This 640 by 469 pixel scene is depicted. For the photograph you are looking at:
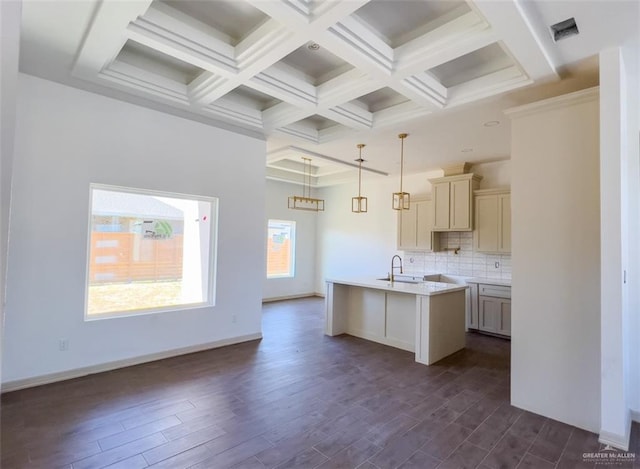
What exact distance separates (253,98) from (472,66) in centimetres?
257

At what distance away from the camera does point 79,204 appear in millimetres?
3508

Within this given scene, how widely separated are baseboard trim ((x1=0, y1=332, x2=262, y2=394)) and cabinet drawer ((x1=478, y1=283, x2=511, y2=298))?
12.4ft

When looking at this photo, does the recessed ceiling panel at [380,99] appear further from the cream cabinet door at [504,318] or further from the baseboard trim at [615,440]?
the baseboard trim at [615,440]

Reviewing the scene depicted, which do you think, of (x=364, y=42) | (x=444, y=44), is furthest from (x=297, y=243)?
(x=444, y=44)

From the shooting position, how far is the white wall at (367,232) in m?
6.96

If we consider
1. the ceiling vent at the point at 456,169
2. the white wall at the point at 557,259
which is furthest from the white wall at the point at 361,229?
the white wall at the point at 557,259

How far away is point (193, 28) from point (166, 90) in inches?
43.7

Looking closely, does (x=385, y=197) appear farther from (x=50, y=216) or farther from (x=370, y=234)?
(x=50, y=216)

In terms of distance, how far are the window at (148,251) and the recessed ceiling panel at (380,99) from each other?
7.81ft

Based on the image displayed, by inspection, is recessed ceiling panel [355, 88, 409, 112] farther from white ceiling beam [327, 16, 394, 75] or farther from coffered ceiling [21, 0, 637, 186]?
white ceiling beam [327, 16, 394, 75]

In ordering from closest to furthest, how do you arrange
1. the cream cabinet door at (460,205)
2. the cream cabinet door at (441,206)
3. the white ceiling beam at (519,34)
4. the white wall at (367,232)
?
1. the white ceiling beam at (519,34)
2. the cream cabinet door at (460,205)
3. the cream cabinet door at (441,206)
4. the white wall at (367,232)

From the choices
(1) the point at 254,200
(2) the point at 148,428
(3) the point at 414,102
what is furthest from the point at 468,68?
(2) the point at 148,428

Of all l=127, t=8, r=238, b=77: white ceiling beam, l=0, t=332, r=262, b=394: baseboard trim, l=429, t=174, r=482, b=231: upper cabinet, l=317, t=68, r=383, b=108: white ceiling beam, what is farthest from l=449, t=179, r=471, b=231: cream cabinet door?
l=127, t=8, r=238, b=77: white ceiling beam

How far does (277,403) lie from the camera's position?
305 centimetres
